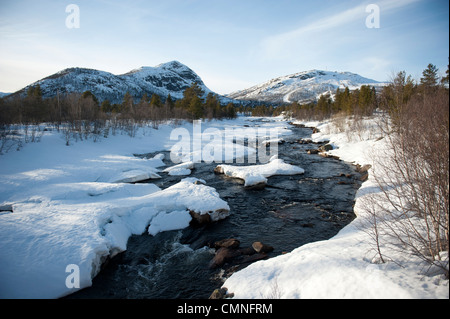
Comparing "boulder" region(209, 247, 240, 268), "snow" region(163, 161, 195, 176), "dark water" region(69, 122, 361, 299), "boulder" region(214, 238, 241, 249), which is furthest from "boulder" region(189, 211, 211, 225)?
"snow" region(163, 161, 195, 176)

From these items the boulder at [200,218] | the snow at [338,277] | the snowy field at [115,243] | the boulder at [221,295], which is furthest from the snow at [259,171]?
the boulder at [221,295]

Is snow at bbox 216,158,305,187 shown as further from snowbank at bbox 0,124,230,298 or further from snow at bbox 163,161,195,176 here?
snowbank at bbox 0,124,230,298

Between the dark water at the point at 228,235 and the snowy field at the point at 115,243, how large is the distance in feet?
2.08

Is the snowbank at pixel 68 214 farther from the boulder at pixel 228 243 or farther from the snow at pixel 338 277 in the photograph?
the snow at pixel 338 277

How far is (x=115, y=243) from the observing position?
817cm

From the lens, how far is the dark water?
22.0 feet

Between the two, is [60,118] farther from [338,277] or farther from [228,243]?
[338,277]

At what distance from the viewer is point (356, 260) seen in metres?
5.38

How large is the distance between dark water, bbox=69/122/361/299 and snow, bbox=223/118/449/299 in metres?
1.55

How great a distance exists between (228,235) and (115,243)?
456cm

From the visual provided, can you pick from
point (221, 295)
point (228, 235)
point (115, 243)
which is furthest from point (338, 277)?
point (115, 243)
